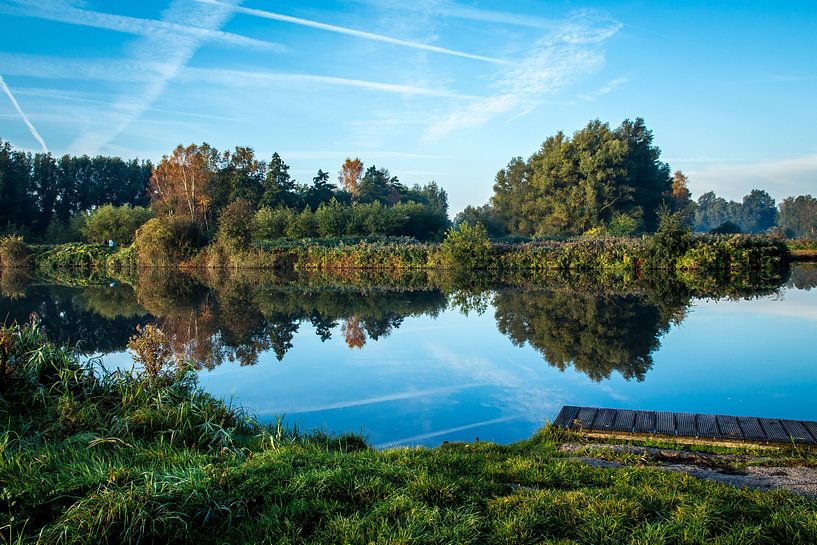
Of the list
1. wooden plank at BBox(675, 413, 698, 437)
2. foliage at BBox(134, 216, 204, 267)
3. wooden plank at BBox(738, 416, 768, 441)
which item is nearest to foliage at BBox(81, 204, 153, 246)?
foliage at BBox(134, 216, 204, 267)

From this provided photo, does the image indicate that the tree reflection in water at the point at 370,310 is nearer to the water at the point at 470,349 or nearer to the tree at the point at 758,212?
the water at the point at 470,349

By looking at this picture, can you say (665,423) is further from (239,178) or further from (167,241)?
(239,178)

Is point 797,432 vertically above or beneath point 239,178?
beneath

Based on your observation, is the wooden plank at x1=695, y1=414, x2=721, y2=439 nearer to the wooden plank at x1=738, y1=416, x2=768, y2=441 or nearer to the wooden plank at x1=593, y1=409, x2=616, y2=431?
the wooden plank at x1=738, y1=416, x2=768, y2=441

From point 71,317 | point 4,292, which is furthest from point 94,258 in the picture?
point 71,317

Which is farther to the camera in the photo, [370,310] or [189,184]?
[189,184]

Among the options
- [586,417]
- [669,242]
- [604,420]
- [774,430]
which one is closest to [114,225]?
[669,242]

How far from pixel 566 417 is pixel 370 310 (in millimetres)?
10406

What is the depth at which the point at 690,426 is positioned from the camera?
215 inches

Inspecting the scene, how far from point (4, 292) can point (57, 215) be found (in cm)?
4175

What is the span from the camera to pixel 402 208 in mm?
41125

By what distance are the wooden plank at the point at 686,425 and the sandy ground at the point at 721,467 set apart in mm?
367

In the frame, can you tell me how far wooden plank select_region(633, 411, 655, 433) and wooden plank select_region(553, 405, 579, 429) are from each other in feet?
2.00

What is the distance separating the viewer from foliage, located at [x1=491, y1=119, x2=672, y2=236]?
4378 cm
